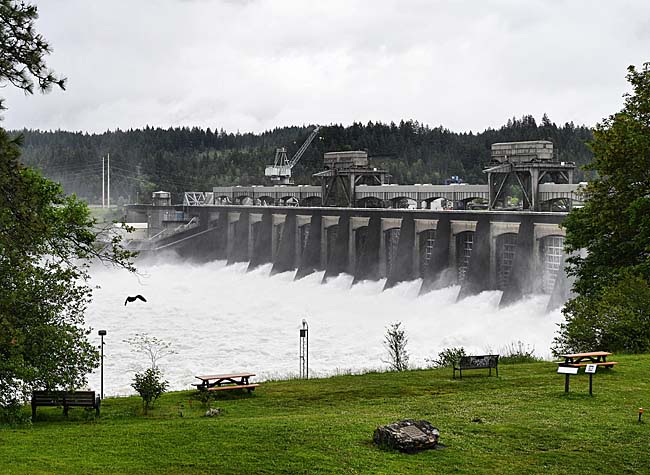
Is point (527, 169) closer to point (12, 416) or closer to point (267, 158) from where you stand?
point (12, 416)

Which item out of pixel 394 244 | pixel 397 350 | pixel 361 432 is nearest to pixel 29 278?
pixel 361 432

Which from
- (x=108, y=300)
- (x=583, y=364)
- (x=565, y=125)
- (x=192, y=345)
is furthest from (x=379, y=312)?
(x=565, y=125)

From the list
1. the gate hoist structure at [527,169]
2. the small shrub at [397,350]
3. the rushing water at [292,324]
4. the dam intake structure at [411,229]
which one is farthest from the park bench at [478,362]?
the gate hoist structure at [527,169]

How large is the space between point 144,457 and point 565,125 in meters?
115

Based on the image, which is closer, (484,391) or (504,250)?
(484,391)

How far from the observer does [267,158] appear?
149875 millimetres

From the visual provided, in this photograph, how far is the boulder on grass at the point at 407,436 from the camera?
13016 millimetres

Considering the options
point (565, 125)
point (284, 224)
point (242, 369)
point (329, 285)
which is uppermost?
point (565, 125)

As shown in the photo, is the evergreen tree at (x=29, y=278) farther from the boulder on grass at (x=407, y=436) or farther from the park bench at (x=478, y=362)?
the park bench at (x=478, y=362)

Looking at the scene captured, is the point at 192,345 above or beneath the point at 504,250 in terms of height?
beneath

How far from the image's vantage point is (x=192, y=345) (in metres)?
42.5

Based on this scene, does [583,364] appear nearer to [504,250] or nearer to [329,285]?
[504,250]

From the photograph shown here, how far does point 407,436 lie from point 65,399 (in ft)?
27.7

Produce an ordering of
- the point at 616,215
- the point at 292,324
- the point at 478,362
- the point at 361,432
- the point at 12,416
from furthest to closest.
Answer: the point at 292,324
the point at 616,215
the point at 478,362
the point at 12,416
the point at 361,432
